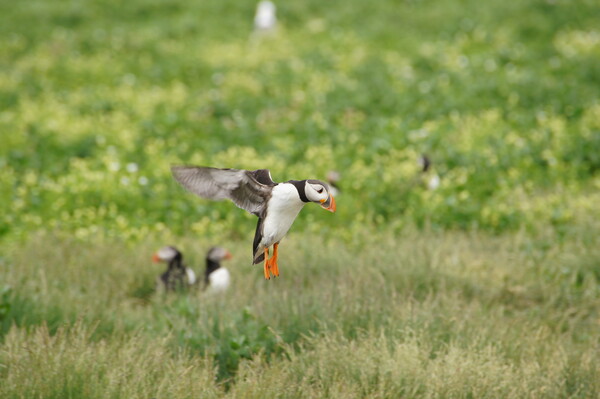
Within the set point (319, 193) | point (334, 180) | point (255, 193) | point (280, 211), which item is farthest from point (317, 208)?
point (319, 193)

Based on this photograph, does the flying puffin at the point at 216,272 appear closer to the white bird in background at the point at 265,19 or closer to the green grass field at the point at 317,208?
the green grass field at the point at 317,208

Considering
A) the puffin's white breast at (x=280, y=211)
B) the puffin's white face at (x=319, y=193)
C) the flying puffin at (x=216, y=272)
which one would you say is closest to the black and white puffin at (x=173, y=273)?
the flying puffin at (x=216, y=272)

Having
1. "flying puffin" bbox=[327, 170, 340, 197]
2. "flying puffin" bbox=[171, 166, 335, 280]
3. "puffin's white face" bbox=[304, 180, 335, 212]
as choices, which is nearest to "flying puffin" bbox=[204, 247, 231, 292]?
→ "flying puffin" bbox=[327, 170, 340, 197]

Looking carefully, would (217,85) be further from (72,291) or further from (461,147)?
(72,291)

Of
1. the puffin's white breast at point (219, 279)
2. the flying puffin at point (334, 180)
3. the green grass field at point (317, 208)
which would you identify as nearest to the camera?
the green grass field at point (317, 208)

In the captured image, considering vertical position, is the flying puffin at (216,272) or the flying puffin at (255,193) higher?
the flying puffin at (255,193)

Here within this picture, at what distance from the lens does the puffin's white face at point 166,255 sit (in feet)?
22.4

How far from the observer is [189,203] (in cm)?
887

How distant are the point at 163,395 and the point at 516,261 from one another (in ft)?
13.3

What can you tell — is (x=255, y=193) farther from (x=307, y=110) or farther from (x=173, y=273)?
(x=307, y=110)

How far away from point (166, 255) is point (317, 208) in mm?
2407

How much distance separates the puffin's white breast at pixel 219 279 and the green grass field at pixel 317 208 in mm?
148

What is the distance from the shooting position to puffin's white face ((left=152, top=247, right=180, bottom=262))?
6.82 m

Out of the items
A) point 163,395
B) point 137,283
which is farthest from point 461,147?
point 163,395
